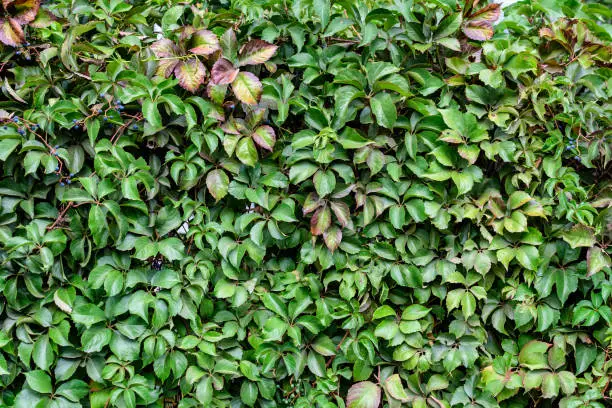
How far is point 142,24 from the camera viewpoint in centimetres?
218

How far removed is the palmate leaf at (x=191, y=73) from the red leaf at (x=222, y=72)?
41mm

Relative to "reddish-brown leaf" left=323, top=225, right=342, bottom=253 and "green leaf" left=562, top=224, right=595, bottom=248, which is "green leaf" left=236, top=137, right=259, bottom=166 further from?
"green leaf" left=562, top=224, right=595, bottom=248

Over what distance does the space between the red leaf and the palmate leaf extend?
0.04 m

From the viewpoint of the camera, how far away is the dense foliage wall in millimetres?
1944

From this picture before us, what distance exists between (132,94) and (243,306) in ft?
2.80

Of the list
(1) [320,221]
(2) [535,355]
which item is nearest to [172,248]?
(1) [320,221]

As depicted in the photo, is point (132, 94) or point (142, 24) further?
point (142, 24)

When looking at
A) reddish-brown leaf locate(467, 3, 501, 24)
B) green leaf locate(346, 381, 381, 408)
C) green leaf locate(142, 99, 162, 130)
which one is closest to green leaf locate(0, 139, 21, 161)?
green leaf locate(142, 99, 162, 130)

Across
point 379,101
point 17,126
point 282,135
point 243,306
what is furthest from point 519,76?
point 17,126

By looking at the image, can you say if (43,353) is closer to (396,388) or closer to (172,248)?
(172,248)

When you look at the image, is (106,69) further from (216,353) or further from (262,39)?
(216,353)

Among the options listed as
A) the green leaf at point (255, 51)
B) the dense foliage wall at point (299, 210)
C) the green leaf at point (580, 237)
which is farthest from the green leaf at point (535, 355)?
the green leaf at point (255, 51)

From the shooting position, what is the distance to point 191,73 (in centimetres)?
193

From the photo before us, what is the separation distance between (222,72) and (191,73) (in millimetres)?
107
